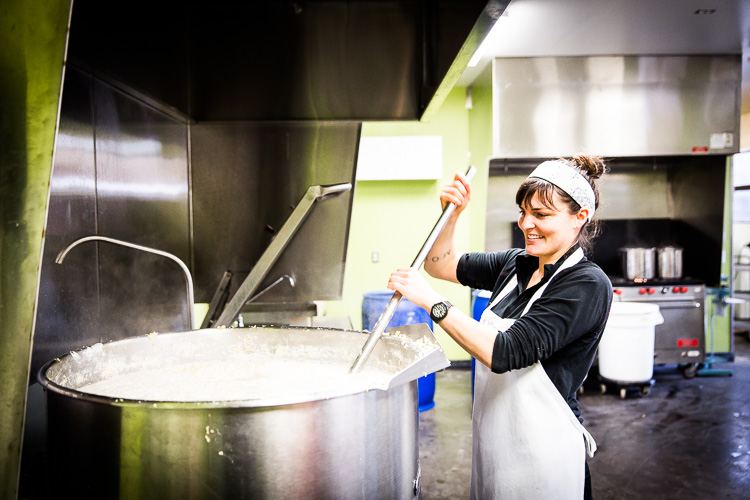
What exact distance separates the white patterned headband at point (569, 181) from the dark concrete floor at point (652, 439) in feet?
5.84

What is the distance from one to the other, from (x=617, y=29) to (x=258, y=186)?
2674 millimetres

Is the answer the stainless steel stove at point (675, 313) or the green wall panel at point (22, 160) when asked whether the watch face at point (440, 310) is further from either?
the stainless steel stove at point (675, 313)

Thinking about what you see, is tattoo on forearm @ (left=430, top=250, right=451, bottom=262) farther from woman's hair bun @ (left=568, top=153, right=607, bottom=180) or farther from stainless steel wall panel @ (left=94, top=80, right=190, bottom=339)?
stainless steel wall panel @ (left=94, top=80, right=190, bottom=339)

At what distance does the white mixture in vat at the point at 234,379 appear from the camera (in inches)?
44.4

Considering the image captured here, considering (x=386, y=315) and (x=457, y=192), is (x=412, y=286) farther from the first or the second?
(x=457, y=192)

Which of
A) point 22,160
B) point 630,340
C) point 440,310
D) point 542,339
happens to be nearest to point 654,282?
point 630,340

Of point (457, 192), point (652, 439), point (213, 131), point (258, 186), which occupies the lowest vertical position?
point (652, 439)

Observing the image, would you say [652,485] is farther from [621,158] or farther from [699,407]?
[621,158]

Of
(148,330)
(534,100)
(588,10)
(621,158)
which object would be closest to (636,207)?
(621,158)

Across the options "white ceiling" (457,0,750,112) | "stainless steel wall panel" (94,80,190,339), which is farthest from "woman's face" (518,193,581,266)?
"white ceiling" (457,0,750,112)

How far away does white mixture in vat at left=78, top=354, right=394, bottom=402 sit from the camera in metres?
1.13

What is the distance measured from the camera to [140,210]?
167 cm

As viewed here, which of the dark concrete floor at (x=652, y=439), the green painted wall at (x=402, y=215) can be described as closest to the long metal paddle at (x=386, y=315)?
the dark concrete floor at (x=652, y=439)

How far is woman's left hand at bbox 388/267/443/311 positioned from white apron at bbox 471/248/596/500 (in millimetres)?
293
